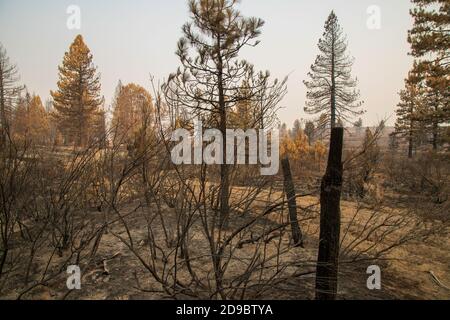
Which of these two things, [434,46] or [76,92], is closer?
[434,46]

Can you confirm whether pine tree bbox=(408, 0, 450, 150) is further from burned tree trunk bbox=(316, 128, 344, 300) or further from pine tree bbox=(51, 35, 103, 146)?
pine tree bbox=(51, 35, 103, 146)

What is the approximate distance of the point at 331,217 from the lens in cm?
306

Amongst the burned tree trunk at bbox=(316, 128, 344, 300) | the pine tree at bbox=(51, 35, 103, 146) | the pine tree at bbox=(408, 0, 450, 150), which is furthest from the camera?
the pine tree at bbox=(51, 35, 103, 146)

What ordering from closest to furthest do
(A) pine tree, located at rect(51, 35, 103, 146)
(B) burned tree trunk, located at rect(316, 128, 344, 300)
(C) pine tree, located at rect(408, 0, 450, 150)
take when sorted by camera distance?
(B) burned tree trunk, located at rect(316, 128, 344, 300)
(C) pine tree, located at rect(408, 0, 450, 150)
(A) pine tree, located at rect(51, 35, 103, 146)

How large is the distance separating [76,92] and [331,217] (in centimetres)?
2599

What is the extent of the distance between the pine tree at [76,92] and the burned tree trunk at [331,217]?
78.2ft

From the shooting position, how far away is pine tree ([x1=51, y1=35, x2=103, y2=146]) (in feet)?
76.6

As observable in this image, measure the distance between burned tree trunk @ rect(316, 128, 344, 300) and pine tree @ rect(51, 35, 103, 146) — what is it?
2384cm

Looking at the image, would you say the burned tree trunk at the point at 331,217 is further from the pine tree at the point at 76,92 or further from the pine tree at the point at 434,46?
the pine tree at the point at 76,92

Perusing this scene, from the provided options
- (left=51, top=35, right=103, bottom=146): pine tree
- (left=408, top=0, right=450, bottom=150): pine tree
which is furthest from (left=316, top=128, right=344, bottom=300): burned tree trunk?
(left=51, top=35, right=103, bottom=146): pine tree

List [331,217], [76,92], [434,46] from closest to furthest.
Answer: [331,217] < [434,46] < [76,92]

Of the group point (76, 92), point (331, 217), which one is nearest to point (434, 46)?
point (331, 217)

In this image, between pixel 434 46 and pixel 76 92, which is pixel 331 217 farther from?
pixel 76 92
